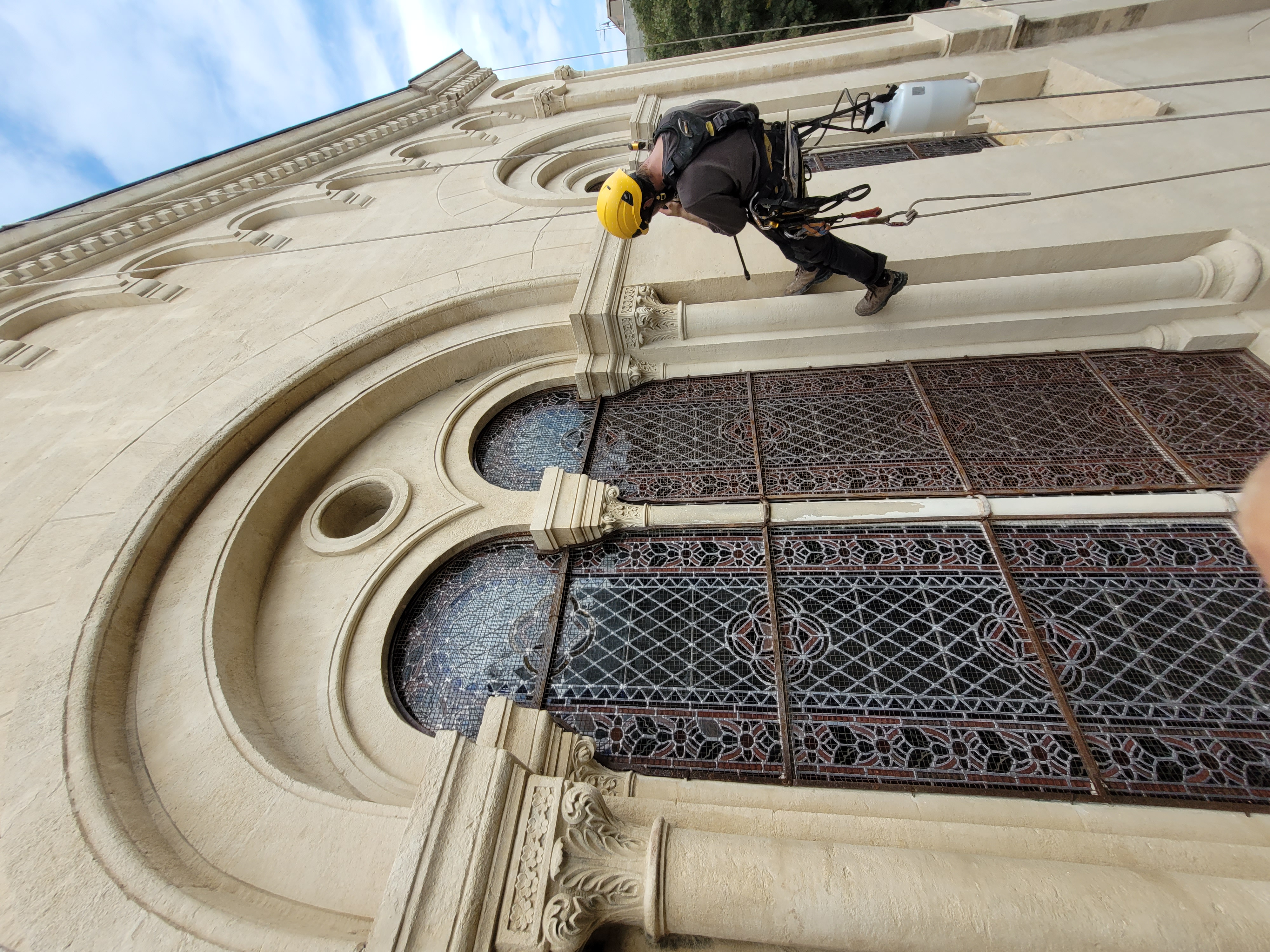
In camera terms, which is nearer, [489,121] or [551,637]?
[551,637]

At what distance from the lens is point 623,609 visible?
10.9 feet

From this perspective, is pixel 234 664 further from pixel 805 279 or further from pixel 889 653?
pixel 805 279

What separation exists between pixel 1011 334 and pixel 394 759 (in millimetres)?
4883

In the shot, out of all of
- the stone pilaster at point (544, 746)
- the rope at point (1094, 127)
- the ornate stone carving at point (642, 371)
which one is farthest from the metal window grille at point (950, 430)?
the rope at point (1094, 127)

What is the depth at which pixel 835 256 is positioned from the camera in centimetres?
356

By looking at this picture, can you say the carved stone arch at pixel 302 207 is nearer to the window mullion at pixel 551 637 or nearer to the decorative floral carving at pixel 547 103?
the decorative floral carving at pixel 547 103

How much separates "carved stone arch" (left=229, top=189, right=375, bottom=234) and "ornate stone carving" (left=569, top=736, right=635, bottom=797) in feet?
23.3

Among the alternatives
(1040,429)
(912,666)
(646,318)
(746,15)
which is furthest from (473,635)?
(746,15)

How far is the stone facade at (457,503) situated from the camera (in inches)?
72.9

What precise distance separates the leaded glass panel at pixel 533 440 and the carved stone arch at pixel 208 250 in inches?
156

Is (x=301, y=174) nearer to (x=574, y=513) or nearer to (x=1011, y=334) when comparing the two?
(x=574, y=513)

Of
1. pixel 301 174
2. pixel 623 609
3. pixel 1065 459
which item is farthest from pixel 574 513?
pixel 301 174

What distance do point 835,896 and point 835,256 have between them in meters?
3.38

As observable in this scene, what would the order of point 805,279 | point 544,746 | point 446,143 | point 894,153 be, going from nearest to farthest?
point 544,746
point 805,279
point 894,153
point 446,143
